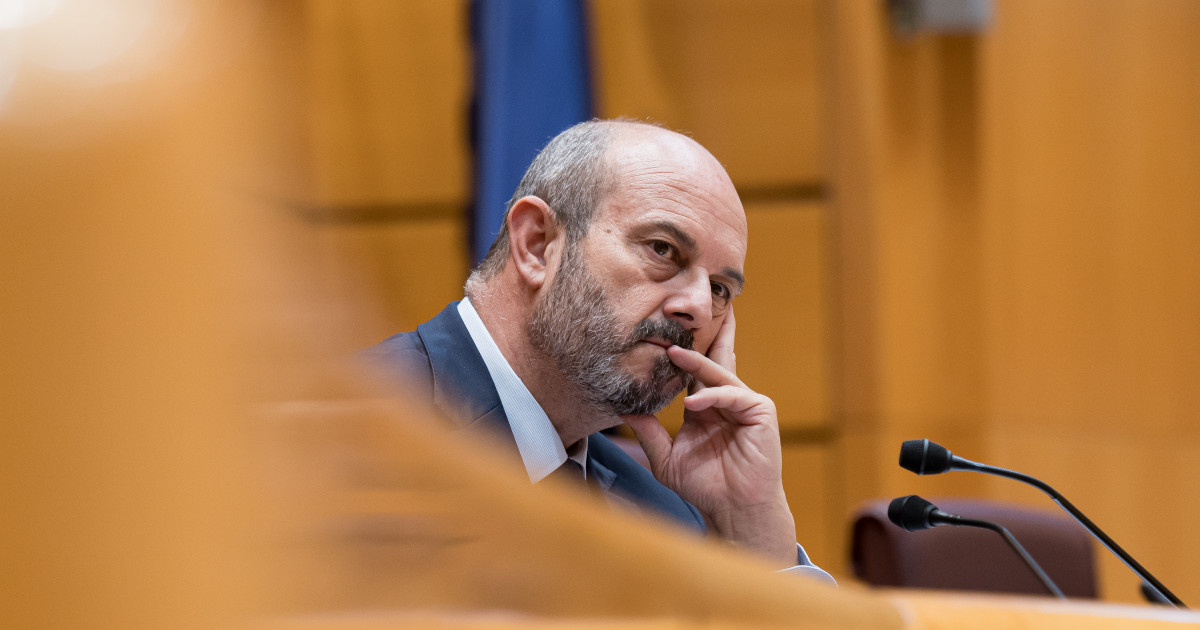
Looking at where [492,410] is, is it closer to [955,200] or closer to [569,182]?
[569,182]

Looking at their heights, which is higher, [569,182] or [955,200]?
[569,182]

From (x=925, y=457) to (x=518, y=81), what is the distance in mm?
1512

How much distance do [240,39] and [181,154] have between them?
4cm

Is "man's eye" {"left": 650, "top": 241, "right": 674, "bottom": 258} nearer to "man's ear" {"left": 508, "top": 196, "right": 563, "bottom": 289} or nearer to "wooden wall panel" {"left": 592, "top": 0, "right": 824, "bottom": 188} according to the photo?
"man's ear" {"left": 508, "top": 196, "right": 563, "bottom": 289}

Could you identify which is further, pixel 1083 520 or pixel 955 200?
pixel 955 200

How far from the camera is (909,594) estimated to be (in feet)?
2.02

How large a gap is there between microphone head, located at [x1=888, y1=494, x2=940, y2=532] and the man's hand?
114 millimetres

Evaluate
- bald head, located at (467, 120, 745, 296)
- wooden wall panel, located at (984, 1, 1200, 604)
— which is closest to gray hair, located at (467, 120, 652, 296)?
bald head, located at (467, 120, 745, 296)

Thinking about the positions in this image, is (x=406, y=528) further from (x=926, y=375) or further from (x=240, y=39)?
→ (x=926, y=375)

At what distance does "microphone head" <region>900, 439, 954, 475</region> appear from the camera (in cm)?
88

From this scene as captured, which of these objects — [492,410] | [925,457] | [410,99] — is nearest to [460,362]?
[492,410]

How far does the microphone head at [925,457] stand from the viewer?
0.88 meters

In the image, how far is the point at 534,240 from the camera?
1.04 metres

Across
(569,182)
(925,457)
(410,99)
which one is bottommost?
(925,457)
